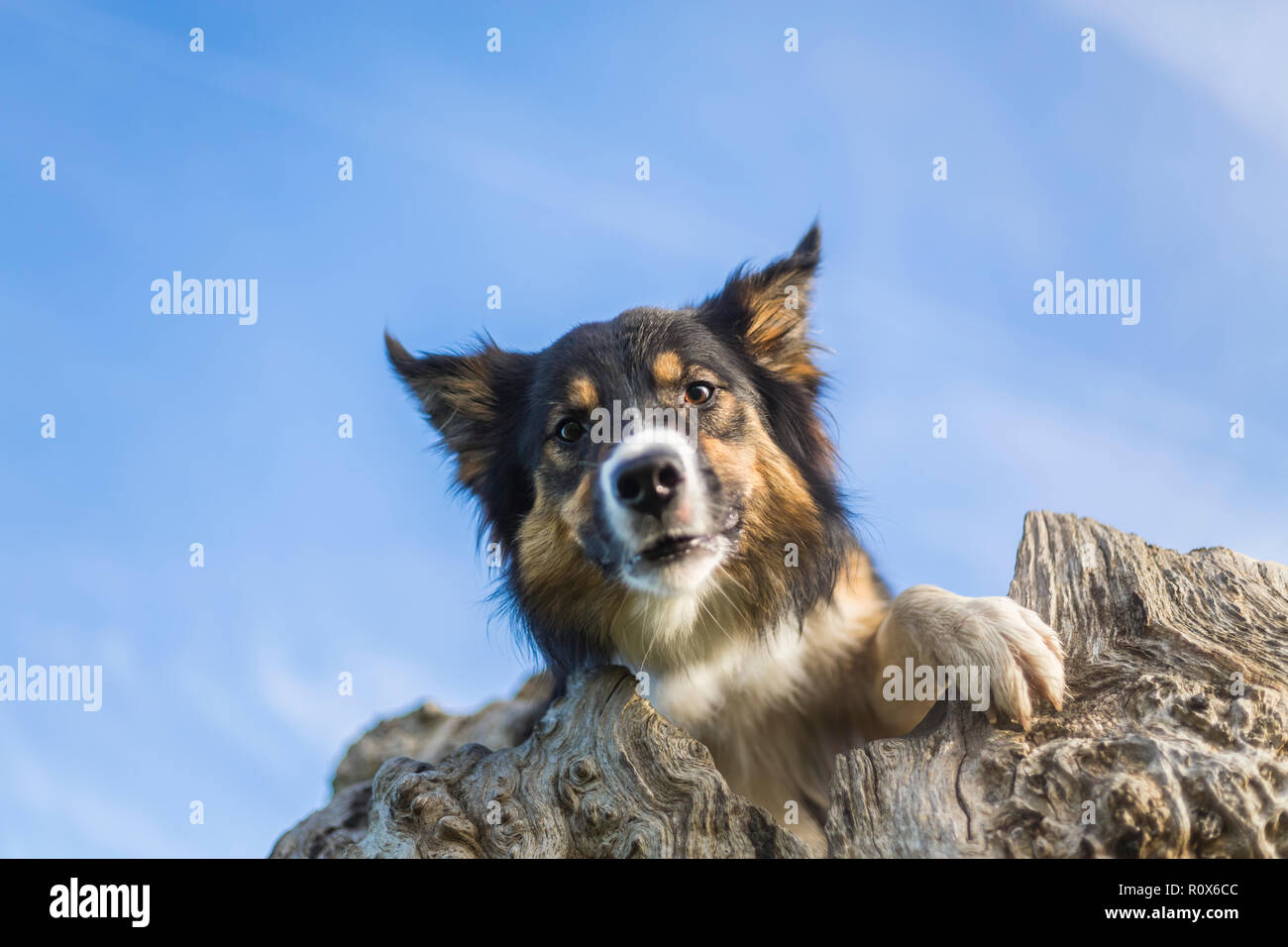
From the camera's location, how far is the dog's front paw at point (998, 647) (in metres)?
3.99

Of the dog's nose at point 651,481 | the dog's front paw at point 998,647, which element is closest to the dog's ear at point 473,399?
the dog's nose at point 651,481

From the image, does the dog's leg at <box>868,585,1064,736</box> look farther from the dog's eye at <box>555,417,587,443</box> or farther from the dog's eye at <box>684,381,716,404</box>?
the dog's eye at <box>555,417,587,443</box>

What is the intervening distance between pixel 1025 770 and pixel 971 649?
2.24 ft

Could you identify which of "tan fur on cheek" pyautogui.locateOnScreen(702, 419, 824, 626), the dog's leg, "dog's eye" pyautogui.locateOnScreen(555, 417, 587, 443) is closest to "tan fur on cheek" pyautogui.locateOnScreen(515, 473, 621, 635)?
"dog's eye" pyautogui.locateOnScreen(555, 417, 587, 443)

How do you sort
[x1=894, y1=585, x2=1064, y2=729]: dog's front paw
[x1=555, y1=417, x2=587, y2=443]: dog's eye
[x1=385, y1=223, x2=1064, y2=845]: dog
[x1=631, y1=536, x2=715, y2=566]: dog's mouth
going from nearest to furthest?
[x1=894, y1=585, x2=1064, y2=729]: dog's front paw, [x1=631, y1=536, x2=715, y2=566]: dog's mouth, [x1=385, y1=223, x2=1064, y2=845]: dog, [x1=555, y1=417, x2=587, y2=443]: dog's eye

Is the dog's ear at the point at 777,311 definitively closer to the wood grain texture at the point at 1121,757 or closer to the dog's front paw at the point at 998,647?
the dog's front paw at the point at 998,647

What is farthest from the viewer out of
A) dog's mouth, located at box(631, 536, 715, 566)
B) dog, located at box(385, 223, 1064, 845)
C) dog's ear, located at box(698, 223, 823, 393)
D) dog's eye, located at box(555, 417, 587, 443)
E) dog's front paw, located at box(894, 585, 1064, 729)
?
dog's ear, located at box(698, 223, 823, 393)

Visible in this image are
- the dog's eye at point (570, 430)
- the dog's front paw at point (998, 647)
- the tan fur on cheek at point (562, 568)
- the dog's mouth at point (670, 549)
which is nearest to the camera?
the dog's front paw at point (998, 647)

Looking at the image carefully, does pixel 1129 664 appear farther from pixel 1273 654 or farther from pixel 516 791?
pixel 516 791

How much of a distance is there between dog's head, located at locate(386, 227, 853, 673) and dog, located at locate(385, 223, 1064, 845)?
0.04 ft

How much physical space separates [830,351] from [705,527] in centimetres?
200

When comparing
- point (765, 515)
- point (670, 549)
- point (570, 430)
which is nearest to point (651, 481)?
point (670, 549)

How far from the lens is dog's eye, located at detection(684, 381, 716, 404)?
5.07m

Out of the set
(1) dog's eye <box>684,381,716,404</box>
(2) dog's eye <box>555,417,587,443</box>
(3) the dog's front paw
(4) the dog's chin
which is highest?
(1) dog's eye <box>684,381,716,404</box>
